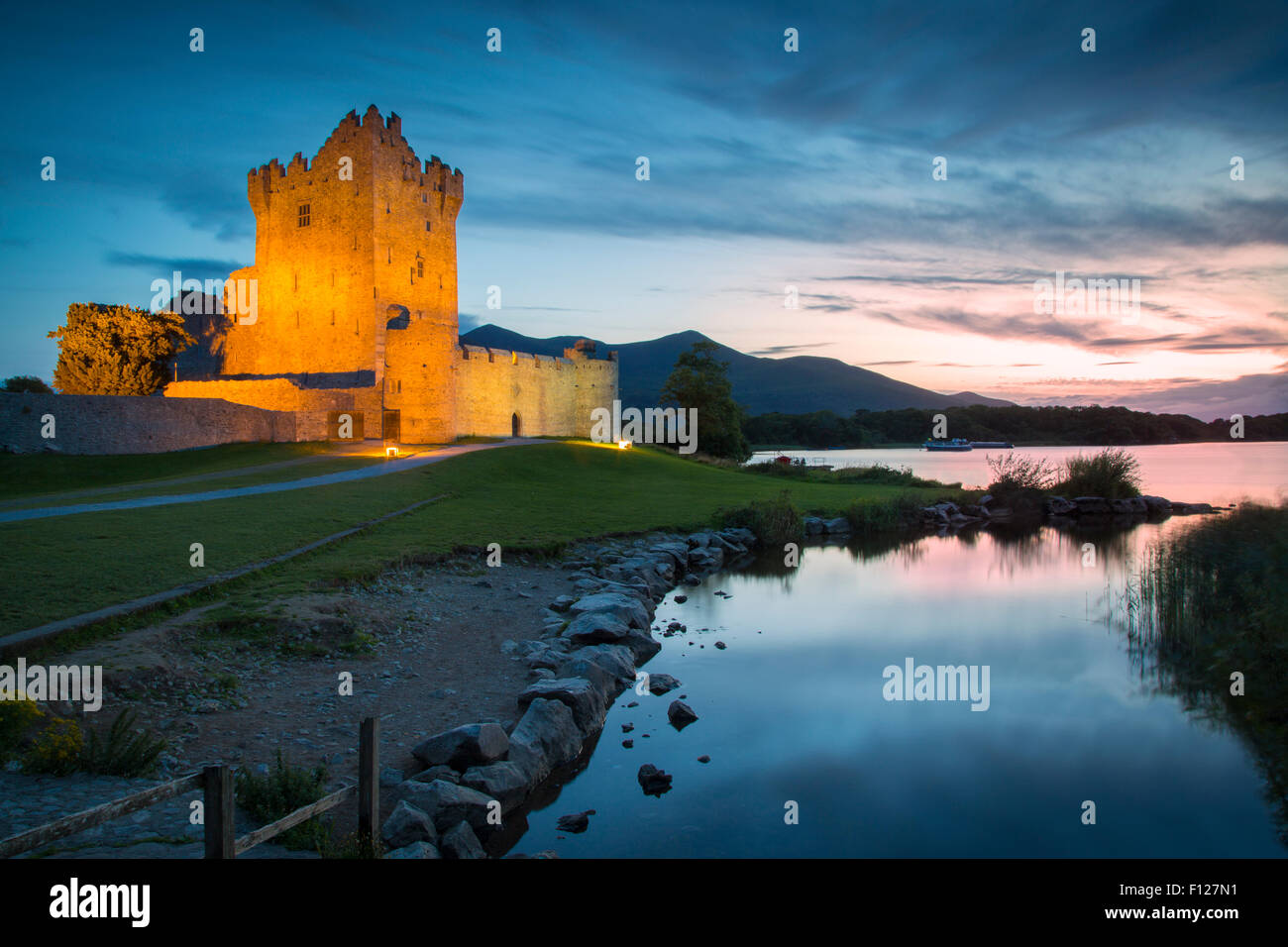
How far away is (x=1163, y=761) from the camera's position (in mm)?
9023

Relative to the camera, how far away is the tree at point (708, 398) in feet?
191

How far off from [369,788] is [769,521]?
Result: 21.2 metres

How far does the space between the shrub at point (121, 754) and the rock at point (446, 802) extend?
1.96m

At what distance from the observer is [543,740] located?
8.10 meters

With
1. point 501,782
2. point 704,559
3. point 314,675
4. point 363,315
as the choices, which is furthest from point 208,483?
point 363,315

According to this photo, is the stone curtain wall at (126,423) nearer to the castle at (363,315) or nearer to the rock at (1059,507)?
the castle at (363,315)

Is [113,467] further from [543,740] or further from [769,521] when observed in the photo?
[543,740]

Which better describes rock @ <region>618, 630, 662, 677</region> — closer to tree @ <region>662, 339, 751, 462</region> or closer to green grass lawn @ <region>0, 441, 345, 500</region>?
green grass lawn @ <region>0, 441, 345, 500</region>

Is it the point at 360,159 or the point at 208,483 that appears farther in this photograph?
the point at 360,159

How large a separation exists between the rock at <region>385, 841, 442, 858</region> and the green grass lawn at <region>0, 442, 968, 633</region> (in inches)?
214

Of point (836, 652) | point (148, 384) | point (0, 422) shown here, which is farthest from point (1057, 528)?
point (148, 384)

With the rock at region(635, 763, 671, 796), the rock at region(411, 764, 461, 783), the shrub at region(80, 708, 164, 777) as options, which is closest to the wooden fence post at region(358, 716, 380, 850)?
the rock at region(411, 764, 461, 783)
